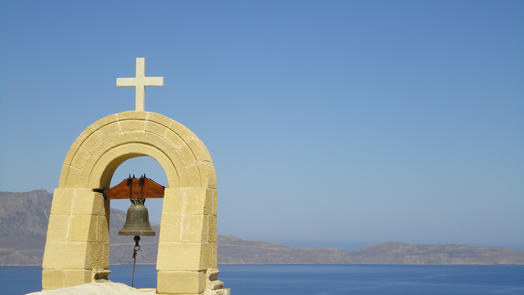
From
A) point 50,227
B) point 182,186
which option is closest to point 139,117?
point 182,186

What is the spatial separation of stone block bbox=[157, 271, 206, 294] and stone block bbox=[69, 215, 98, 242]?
6.27 ft

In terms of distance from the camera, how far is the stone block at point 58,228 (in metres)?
14.1

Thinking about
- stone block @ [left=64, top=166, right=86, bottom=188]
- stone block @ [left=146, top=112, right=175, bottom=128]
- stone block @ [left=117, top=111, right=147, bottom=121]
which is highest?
stone block @ [left=117, top=111, right=147, bottom=121]

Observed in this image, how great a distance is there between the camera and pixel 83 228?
14.0 m

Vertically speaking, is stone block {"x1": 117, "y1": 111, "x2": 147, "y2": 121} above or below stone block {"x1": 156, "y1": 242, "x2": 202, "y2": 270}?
above

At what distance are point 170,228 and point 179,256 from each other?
0.61 m

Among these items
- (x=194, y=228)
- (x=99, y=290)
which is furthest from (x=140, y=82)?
(x=99, y=290)

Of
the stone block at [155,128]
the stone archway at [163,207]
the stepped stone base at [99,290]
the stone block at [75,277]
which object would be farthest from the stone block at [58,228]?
the stone block at [155,128]

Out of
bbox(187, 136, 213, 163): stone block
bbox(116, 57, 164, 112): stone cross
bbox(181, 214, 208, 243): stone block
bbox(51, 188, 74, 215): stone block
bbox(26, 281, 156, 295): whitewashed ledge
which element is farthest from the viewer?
bbox(116, 57, 164, 112): stone cross

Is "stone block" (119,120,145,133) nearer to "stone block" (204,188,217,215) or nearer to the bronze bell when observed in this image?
the bronze bell

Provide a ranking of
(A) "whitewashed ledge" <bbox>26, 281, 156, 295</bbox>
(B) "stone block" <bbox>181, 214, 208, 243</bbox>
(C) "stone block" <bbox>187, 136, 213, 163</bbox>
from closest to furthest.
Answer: (A) "whitewashed ledge" <bbox>26, 281, 156, 295</bbox>, (B) "stone block" <bbox>181, 214, 208, 243</bbox>, (C) "stone block" <bbox>187, 136, 213, 163</bbox>

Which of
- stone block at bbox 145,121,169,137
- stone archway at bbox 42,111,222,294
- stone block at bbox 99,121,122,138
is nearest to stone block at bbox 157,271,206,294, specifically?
stone archway at bbox 42,111,222,294

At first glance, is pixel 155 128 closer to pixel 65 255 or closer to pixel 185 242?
pixel 185 242

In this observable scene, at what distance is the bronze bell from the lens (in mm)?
14000
